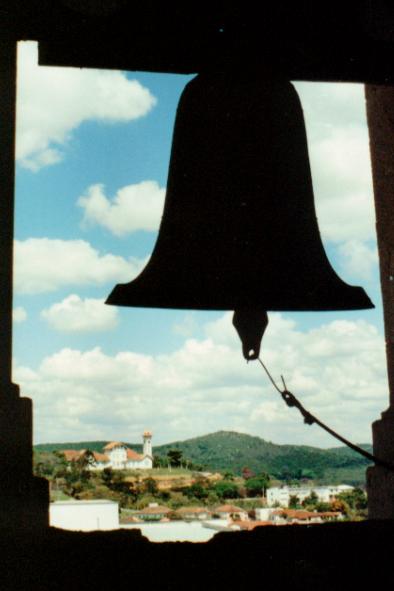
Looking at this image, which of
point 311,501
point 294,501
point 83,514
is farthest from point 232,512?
point 83,514

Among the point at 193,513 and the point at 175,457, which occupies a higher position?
the point at 175,457

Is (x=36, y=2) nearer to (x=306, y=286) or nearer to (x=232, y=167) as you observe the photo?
(x=232, y=167)

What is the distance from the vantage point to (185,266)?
170cm

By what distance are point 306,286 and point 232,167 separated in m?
0.33

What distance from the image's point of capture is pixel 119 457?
4477mm

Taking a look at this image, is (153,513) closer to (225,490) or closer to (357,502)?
(225,490)

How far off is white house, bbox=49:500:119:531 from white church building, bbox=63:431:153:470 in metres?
0.24

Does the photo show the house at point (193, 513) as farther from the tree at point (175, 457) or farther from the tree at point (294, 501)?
the tree at point (294, 501)

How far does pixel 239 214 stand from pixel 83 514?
45.4 inches

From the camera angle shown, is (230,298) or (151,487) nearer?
(230,298)

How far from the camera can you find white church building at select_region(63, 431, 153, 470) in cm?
326

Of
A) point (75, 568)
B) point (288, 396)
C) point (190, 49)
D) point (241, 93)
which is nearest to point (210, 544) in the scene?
point (75, 568)

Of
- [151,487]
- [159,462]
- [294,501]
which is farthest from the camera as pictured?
[151,487]

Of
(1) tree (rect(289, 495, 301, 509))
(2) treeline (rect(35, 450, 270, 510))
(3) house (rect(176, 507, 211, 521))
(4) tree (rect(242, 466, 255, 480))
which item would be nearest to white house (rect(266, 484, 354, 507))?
(1) tree (rect(289, 495, 301, 509))
